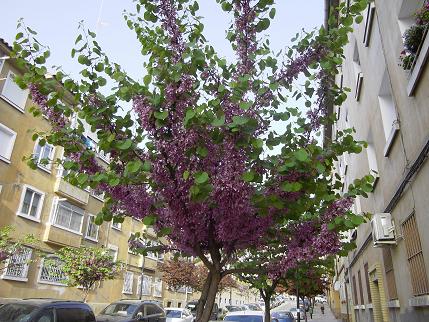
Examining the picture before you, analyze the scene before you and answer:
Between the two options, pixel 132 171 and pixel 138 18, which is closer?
pixel 132 171

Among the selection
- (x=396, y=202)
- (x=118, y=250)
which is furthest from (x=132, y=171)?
(x=118, y=250)

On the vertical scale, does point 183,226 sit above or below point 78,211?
below

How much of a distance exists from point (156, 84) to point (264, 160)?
1.64 meters

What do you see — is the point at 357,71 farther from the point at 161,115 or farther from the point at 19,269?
the point at 19,269

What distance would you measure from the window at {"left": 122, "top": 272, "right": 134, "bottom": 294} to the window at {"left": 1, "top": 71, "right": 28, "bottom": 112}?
1673cm

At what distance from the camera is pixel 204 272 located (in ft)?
136

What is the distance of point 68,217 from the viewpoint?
79.7 ft

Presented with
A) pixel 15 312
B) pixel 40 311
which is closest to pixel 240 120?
pixel 40 311

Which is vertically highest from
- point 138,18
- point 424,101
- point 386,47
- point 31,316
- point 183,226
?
point 386,47

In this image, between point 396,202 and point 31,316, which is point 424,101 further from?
point 31,316

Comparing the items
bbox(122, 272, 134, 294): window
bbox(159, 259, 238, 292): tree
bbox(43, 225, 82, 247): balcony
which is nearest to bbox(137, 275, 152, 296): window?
bbox(159, 259, 238, 292): tree

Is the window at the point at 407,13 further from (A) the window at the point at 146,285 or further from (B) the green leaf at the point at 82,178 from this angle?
(A) the window at the point at 146,285

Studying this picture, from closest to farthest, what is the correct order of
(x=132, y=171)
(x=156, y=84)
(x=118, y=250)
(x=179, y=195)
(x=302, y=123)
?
(x=132, y=171) → (x=156, y=84) → (x=179, y=195) → (x=302, y=123) → (x=118, y=250)

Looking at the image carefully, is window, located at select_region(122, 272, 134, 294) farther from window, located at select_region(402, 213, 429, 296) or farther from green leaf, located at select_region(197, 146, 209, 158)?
green leaf, located at select_region(197, 146, 209, 158)
